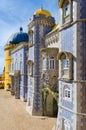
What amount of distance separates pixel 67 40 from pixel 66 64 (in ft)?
6.46

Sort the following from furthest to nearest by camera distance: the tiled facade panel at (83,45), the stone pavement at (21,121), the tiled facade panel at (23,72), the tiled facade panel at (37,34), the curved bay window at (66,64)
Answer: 1. the tiled facade panel at (23,72)
2. the tiled facade panel at (37,34)
3. the stone pavement at (21,121)
4. the curved bay window at (66,64)
5. the tiled facade panel at (83,45)

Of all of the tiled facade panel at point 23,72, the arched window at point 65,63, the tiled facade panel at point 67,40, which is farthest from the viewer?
the tiled facade panel at point 23,72

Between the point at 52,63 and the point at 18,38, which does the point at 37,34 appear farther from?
the point at 18,38

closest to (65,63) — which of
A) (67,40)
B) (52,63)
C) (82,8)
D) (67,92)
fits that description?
(67,40)

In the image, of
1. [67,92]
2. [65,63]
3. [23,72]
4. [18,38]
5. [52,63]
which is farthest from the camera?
[18,38]

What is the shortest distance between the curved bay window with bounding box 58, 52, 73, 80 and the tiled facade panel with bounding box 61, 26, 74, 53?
0.46 m

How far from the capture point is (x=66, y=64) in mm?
16641

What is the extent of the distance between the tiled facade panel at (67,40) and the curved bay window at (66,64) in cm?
46

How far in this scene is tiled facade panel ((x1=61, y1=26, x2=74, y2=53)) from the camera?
15.7 meters

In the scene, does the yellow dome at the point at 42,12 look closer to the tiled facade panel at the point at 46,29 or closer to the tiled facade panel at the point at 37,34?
the tiled facade panel at the point at 46,29

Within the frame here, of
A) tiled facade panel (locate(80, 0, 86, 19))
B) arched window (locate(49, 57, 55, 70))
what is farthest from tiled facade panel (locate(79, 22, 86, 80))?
arched window (locate(49, 57, 55, 70))

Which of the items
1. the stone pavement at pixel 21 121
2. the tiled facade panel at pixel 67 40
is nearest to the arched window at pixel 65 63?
the tiled facade panel at pixel 67 40

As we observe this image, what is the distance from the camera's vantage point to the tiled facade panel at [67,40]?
15.7 meters

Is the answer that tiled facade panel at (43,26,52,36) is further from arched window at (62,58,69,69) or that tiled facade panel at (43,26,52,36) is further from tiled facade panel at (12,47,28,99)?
tiled facade panel at (12,47,28,99)
